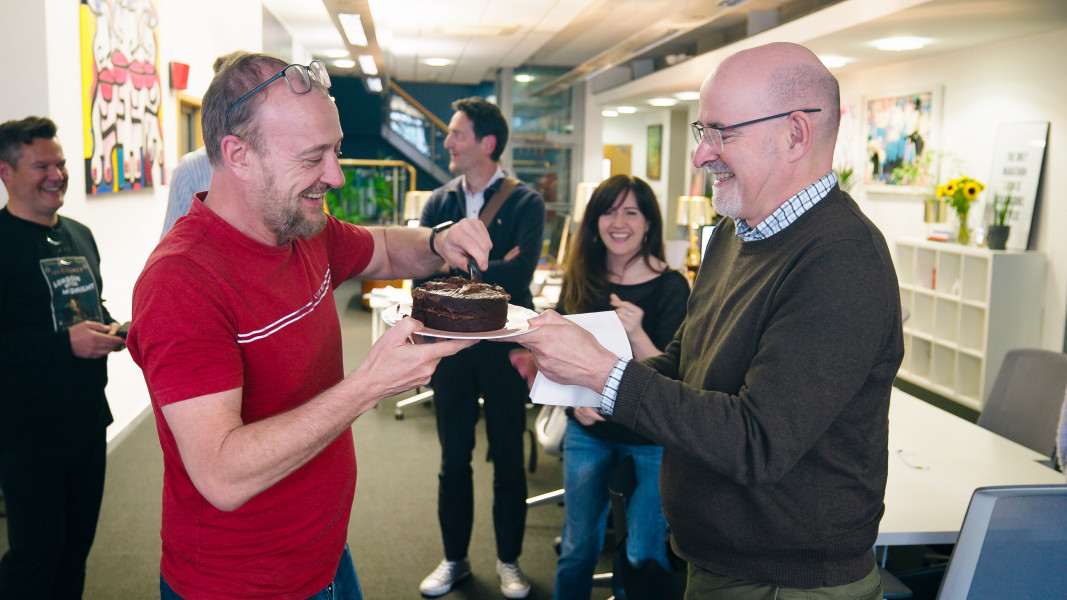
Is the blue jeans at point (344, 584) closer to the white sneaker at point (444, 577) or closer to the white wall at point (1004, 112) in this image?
the white sneaker at point (444, 577)

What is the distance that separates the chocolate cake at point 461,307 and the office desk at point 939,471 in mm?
1185

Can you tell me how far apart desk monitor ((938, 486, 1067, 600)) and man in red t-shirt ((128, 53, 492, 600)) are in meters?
0.97

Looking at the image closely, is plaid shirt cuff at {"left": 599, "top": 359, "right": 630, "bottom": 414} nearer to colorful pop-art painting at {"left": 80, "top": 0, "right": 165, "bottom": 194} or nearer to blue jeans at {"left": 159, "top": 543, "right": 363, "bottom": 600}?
blue jeans at {"left": 159, "top": 543, "right": 363, "bottom": 600}

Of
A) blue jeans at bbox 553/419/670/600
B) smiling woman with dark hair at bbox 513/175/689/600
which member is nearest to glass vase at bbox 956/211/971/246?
smiling woman with dark hair at bbox 513/175/689/600

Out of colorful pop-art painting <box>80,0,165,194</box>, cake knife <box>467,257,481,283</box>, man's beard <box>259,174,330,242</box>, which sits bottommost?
cake knife <box>467,257,481,283</box>

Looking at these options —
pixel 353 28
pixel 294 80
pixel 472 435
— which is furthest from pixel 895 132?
pixel 294 80

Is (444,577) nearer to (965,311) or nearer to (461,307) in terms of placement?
(461,307)

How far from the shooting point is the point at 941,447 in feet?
8.75

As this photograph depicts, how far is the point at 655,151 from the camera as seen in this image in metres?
15.9

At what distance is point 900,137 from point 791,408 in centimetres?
Answer: 706

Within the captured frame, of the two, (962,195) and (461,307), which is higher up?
(962,195)

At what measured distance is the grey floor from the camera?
3223mm

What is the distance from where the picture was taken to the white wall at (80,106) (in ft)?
11.9

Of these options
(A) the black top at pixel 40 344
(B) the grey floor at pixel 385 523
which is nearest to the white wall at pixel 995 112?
(B) the grey floor at pixel 385 523
